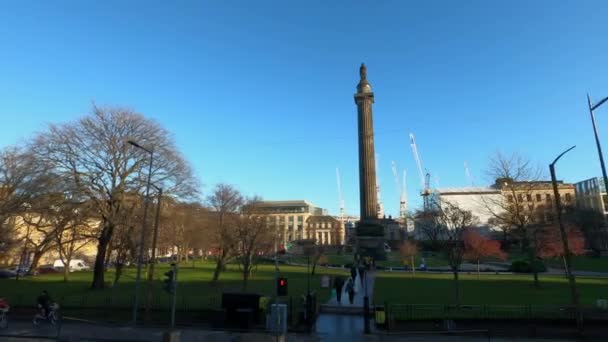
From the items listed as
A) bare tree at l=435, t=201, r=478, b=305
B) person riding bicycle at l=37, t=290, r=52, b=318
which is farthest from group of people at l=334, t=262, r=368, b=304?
person riding bicycle at l=37, t=290, r=52, b=318

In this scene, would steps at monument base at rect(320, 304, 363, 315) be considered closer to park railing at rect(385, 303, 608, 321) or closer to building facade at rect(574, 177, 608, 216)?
park railing at rect(385, 303, 608, 321)

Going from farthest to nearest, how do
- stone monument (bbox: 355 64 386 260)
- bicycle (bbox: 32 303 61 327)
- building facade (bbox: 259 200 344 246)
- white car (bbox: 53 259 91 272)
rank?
building facade (bbox: 259 200 344 246) → white car (bbox: 53 259 91 272) → stone monument (bbox: 355 64 386 260) → bicycle (bbox: 32 303 61 327)

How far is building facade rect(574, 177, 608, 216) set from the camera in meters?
102

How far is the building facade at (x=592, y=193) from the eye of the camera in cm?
10194

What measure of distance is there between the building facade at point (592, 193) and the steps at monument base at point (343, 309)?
10954 centimetres

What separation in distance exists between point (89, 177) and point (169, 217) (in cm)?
826

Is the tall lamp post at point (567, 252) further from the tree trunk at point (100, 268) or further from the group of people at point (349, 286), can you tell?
the tree trunk at point (100, 268)

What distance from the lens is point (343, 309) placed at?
21.6 meters

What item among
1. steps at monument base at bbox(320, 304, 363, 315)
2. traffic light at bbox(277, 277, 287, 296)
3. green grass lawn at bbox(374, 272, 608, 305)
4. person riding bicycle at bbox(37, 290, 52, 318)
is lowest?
steps at monument base at bbox(320, 304, 363, 315)

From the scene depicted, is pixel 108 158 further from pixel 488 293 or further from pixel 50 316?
pixel 488 293

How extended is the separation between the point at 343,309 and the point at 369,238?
1662 inches

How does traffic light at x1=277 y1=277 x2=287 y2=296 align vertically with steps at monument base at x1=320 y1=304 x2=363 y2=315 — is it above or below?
above

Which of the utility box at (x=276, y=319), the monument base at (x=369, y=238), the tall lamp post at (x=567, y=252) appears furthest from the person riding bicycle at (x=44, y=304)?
the monument base at (x=369, y=238)

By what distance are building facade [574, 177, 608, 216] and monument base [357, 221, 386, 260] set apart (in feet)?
247
